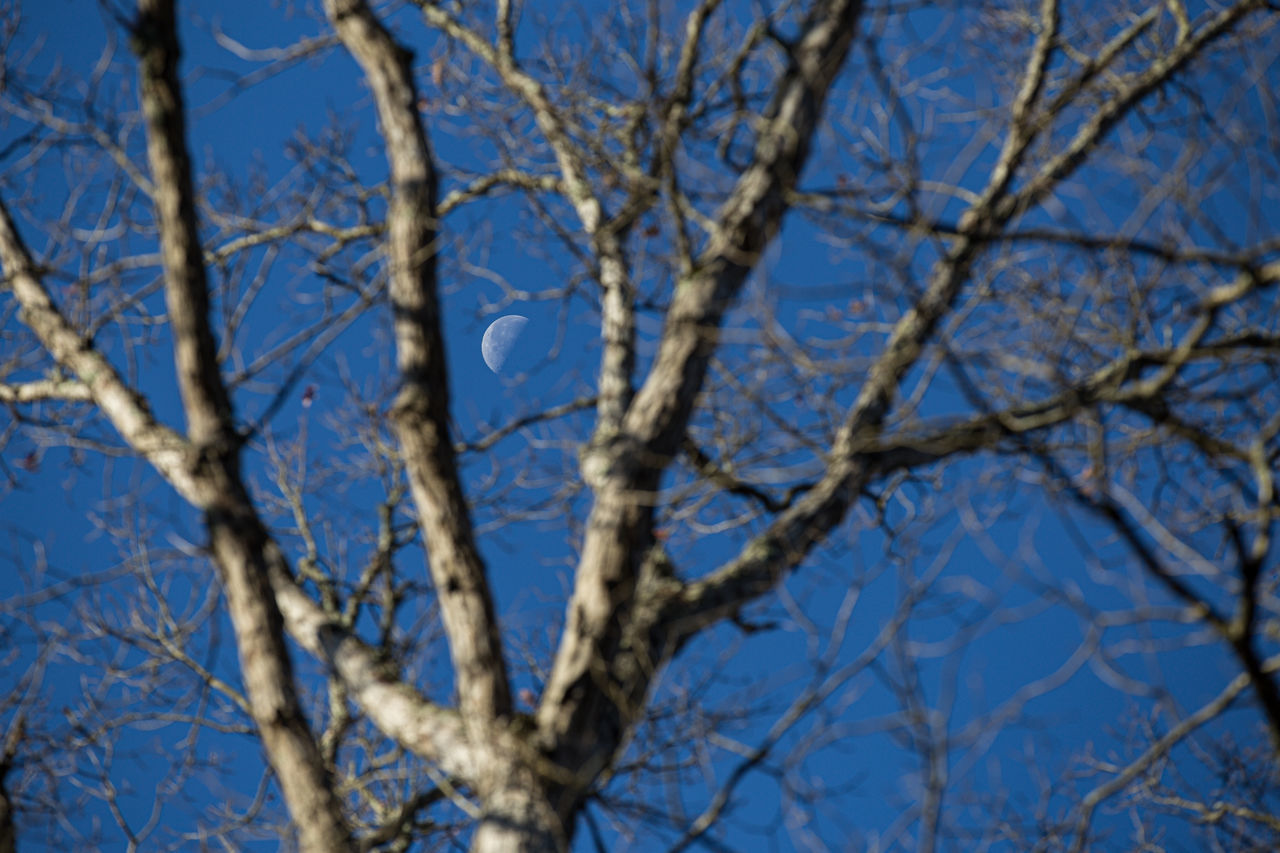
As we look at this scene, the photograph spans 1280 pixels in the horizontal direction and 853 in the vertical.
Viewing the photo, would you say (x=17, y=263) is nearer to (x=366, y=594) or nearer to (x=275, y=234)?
(x=275, y=234)

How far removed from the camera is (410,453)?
3672 millimetres

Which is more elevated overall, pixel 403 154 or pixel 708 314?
pixel 403 154

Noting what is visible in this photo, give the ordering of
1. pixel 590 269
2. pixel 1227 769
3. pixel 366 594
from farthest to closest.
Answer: pixel 1227 769
pixel 366 594
pixel 590 269

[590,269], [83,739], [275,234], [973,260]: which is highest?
[275,234]

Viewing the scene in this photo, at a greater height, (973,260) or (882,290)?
(973,260)

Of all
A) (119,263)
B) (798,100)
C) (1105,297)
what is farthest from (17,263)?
(1105,297)

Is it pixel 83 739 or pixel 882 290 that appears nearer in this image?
pixel 882 290

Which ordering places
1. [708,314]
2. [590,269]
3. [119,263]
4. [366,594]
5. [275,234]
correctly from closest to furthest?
[708,314] < [119,263] < [590,269] < [275,234] < [366,594]

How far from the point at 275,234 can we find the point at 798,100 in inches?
106

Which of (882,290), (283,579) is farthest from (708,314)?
(283,579)

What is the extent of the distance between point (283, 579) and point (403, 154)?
1601 millimetres

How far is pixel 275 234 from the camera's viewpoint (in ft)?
17.6

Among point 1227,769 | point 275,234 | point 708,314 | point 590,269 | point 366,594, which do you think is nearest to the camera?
point 708,314

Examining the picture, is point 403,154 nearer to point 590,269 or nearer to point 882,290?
point 590,269
